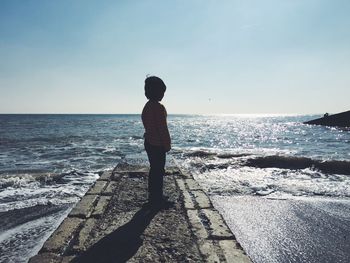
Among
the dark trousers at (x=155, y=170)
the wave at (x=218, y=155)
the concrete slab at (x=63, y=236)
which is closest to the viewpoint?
the concrete slab at (x=63, y=236)

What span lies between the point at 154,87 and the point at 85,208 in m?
1.97

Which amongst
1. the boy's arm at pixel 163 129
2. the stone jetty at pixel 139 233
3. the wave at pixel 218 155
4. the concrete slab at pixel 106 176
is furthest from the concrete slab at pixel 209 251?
the wave at pixel 218 155

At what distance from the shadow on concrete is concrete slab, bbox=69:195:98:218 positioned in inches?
26.9

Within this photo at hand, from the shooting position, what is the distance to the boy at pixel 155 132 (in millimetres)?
4289

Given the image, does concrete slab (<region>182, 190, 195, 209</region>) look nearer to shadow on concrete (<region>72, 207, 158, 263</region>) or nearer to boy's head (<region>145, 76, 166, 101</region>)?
shadow on concrete (<region>72, 207, 158, 263</region>)

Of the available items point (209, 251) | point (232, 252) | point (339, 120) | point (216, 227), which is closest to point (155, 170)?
point (216, 227)

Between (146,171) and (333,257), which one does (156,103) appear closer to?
(333,257)

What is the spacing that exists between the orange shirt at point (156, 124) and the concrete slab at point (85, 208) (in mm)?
1290

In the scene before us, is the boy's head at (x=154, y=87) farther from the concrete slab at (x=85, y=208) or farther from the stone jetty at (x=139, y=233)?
the concrete slab at (x=85, y=208)

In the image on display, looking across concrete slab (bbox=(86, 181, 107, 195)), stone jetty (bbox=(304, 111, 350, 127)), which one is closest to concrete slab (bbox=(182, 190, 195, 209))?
concrete slab (bbox=(86, 181, 107, 195))

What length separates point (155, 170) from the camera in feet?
14.8

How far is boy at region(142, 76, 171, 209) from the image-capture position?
4289mm

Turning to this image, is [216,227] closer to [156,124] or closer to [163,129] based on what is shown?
[163,129]

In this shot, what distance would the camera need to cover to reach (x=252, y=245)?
3.92 m
